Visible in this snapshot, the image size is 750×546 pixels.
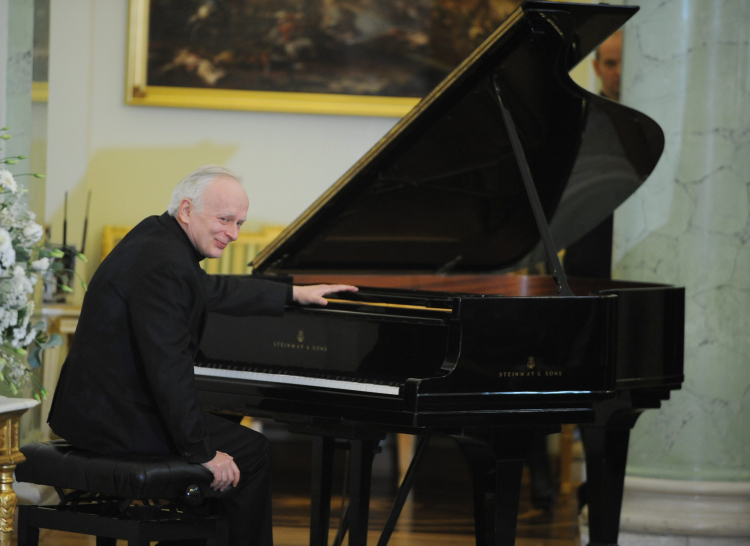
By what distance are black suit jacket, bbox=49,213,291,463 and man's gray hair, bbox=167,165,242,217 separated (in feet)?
0.24

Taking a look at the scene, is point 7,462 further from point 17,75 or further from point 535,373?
point 17,75

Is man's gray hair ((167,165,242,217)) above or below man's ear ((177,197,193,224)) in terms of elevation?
above

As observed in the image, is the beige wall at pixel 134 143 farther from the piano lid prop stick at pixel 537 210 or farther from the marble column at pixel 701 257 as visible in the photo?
the piano lid prop stick at pixel 537 210

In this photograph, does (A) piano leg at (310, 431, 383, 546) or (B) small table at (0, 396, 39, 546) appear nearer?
(B) small table at (0, 396, 39, 546)

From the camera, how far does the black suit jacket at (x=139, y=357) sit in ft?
6.89

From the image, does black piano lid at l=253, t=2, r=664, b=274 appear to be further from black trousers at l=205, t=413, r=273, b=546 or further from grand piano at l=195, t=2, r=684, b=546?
black trousers at l=205, t=413, r=273, b=546

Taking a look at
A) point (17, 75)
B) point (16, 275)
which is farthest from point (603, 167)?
point (17, 75)

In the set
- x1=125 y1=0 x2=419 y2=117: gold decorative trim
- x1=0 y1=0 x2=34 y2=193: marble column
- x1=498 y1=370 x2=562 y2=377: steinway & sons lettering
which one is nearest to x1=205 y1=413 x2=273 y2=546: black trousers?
x1=498 y1=370 x2=562 y2=377: steinway & sons lettering

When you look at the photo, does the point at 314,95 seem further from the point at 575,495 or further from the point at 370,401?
the point at 370,401

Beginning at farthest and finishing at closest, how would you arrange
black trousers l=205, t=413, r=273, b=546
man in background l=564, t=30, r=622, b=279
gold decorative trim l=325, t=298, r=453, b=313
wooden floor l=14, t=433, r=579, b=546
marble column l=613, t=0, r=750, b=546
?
man in background l=564, t=30, r=622, b=279
wooden floor l=14, t=433, r=579, b=546
marble column l=613, t=0, r=750, b=546
gold decorative trim l=325, t=298, r=453, b=313
black trousers l=205, t=413, r=273, b=546

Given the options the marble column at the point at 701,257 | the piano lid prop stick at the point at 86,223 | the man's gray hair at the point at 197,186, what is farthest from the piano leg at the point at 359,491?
the piano lid prop stick at the point at 86,223

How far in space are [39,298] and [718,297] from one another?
259cm

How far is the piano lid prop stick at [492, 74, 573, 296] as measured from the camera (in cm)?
265

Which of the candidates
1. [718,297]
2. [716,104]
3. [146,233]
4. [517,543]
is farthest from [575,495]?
[146,233]
